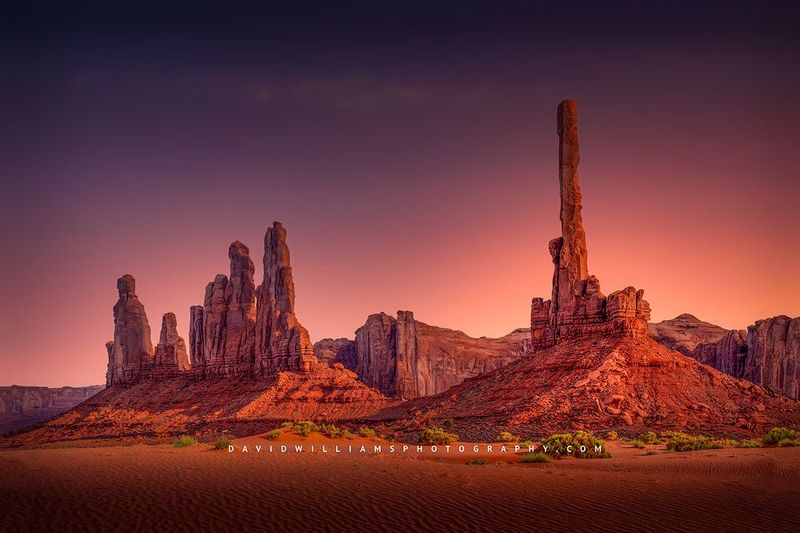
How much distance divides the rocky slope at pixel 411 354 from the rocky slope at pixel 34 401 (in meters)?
58.4

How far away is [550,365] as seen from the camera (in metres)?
52.8

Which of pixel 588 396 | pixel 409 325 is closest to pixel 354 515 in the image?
Result: pixel 588 396

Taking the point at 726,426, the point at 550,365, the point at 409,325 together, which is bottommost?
the point at 726,426

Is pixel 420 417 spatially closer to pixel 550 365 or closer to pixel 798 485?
pixel 550 365

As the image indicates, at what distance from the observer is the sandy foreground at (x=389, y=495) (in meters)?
14.9

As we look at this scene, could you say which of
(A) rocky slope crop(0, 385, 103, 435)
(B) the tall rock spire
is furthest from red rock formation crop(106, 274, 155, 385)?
(B) the tall rock spire

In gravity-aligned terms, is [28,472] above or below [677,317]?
below

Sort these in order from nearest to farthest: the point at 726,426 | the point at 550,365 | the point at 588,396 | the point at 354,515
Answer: the point at 354,515 → the point at 726,426 → the point at 588,396 → the point at 550,365

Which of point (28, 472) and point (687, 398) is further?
point (687, 398)

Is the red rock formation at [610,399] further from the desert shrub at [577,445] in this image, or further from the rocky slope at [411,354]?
the rocky slope at [411,354]

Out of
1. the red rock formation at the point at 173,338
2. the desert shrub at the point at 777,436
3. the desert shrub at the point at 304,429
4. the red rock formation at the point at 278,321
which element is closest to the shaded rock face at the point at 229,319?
the red rock formation at the point at 278,321

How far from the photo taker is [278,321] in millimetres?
78312

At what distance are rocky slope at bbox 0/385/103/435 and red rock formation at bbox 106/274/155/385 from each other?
40562 mm

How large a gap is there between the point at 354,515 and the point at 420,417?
38959 mm
